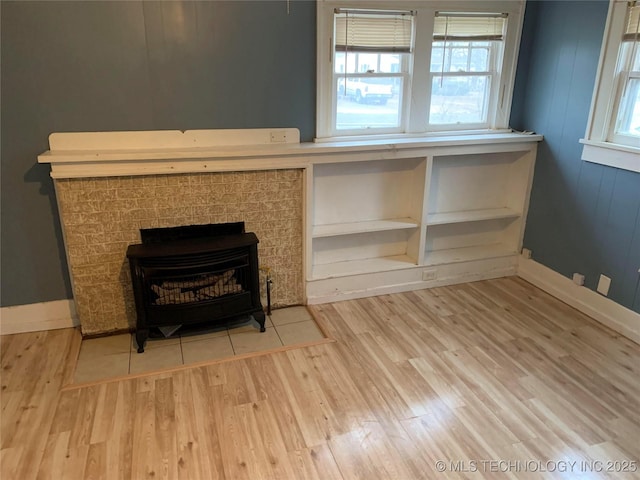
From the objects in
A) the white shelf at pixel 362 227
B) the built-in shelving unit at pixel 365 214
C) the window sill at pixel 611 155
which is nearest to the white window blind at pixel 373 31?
the built-in shelving unit at pixel 365 214

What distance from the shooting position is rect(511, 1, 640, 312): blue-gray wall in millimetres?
2971

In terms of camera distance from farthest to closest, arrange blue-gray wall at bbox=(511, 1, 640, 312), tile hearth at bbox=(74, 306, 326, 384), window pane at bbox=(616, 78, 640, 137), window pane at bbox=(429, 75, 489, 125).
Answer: window pane at bbox=(429, 75, 489, 125) → blue-gray wall at bbox=(511, 1, 640, 312) → window pane at bbox=(616, 78, 640, 137) → tile hearth at bbox=(74, 306, 326, 384)

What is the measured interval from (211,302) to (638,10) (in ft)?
9.83

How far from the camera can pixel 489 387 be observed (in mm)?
2510

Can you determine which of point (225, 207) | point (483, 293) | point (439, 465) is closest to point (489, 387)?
point (439, 465)

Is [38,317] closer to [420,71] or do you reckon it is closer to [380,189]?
[380,189]

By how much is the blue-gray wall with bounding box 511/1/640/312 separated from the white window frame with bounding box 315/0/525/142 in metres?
0.11

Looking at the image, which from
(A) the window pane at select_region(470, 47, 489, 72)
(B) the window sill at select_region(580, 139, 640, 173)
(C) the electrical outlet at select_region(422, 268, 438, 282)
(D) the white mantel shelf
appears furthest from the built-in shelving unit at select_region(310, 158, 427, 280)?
(B) the window sill at select_region(580, 139, 640, 173)

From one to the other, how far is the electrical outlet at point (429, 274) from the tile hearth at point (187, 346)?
984mm

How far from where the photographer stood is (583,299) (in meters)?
3.28

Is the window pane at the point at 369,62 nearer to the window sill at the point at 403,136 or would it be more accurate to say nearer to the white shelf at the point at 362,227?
the window sill at the point at 403,136

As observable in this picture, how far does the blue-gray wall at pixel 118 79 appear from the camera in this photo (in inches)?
100.0

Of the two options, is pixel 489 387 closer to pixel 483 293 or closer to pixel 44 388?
pixel 483 293

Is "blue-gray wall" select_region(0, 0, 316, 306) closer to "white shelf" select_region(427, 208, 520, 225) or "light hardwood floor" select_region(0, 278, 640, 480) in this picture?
"light hardwood floor" select_region(0, 278, 640, 480)
